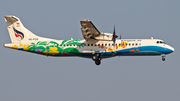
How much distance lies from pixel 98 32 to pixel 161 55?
7083 mm

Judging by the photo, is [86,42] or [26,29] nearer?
[86,42]

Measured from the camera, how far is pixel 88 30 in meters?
29.6

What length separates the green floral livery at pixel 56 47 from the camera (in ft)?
104

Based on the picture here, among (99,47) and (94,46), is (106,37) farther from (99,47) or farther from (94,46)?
(94,46)

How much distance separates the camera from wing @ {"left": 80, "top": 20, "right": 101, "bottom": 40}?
28.3m

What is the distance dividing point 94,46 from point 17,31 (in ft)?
29.5

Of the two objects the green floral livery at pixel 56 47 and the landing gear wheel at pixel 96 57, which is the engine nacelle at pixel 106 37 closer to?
the landing gear wheel at pixel 96 57

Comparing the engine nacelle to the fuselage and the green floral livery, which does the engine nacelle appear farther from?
the green floral livery

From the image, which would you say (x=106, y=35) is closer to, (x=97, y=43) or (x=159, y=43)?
(x=97, y=43)

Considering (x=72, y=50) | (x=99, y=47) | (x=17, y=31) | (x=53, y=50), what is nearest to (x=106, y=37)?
(x=99, y=47)

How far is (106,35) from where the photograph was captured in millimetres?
30656

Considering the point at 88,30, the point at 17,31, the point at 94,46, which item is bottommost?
the point at 94,46

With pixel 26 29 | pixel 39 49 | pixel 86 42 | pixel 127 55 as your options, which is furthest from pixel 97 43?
pixel 26 29

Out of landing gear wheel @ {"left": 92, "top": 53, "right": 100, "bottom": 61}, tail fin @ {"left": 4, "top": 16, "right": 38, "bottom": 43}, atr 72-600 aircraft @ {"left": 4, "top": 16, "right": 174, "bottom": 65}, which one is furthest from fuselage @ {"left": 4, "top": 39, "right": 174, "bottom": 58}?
tail fin @ {"left": 4, "top": 16, "right": 38, "bottom": 43}
